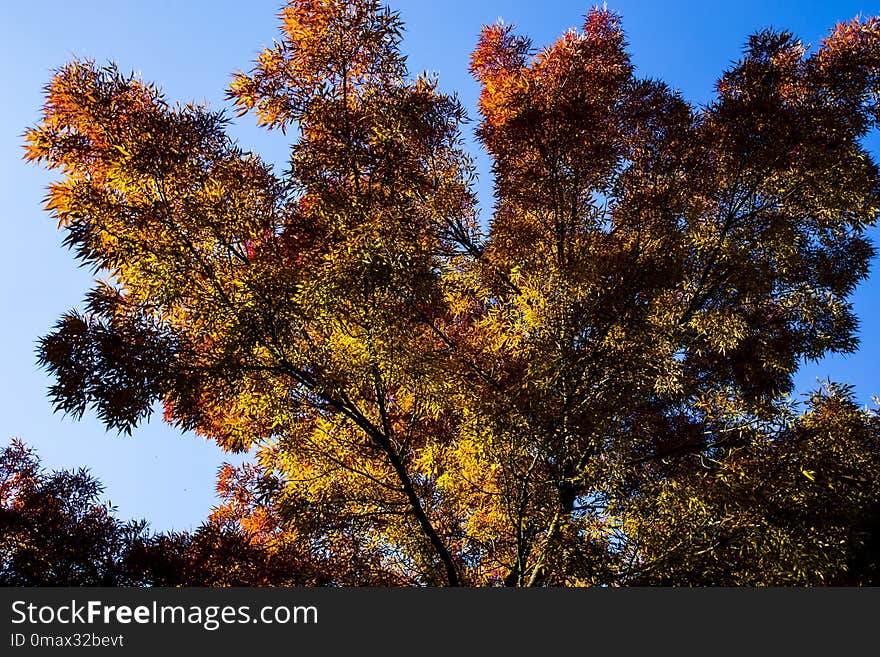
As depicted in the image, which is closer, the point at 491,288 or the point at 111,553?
the point at 111,553

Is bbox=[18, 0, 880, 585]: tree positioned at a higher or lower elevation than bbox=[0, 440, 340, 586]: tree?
higher

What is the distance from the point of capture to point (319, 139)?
6.60m

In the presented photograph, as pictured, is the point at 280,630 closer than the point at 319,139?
Yes

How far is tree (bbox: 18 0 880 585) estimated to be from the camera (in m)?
5.65

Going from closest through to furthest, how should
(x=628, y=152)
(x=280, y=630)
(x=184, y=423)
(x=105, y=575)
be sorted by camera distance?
(x=280, y=630), (x=105, y=575), (x=184, y=423), (x=628, y=152)

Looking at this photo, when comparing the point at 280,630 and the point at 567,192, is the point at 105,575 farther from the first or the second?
the point at 567,192

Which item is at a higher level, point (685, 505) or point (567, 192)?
point (567, 192)

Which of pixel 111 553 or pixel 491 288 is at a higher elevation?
pixel 491 288

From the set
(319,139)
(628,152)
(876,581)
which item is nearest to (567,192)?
(628,152)

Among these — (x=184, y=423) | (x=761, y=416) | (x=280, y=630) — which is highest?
(x=184, y=423)

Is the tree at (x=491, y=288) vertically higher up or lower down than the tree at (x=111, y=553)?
higher up

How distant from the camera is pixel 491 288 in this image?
307 inches

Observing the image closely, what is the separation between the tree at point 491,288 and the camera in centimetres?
565

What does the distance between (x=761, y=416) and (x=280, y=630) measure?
15.7 feet
